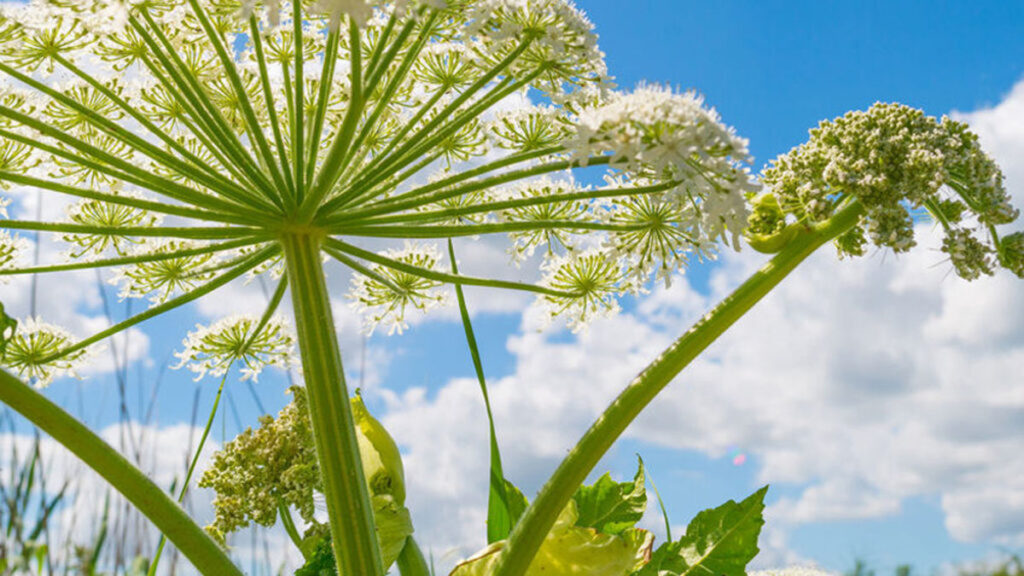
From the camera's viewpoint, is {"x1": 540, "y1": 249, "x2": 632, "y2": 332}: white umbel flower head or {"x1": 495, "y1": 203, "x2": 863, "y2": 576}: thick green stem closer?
{"x1": 495, "y1": 203, "x2": 863, "y2": 576}: thick green stem

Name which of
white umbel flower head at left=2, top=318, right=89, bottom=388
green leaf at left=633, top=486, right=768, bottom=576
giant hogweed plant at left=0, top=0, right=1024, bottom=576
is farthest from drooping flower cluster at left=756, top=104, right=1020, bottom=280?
white umbel flower head at left=2, top=318, right=89, bottom=388

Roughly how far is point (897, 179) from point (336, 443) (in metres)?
1.69

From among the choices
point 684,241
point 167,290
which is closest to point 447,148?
point 684,241

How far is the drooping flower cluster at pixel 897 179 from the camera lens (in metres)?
2.65

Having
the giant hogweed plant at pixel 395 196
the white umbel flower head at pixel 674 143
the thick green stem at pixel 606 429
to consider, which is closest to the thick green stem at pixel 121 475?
the giant hogweed plant at pixel 395 196

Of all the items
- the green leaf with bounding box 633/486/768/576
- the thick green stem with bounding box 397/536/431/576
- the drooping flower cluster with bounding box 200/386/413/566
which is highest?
the drooping flower cluster with bounding box 200/386/413/566

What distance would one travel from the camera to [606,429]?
256 cm

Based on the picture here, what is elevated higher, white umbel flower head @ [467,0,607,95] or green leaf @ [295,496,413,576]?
white umbel flower head @ [467,0,607,95]

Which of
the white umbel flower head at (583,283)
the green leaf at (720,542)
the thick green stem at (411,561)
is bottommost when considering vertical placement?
the green leaf at (720,542)

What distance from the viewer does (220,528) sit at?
10.6ft

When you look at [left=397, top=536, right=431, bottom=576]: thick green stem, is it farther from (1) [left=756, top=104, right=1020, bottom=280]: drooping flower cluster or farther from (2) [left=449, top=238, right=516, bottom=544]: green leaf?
(1) [left=756, top=104, right=1020, bottom=280]: drooping flower cluster

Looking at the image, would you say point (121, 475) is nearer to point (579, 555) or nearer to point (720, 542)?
point (579, 555)

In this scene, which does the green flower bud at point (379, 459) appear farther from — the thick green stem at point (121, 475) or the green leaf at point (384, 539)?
the thick green stem at point (121, 475)

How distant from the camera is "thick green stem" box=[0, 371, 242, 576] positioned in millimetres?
2482
